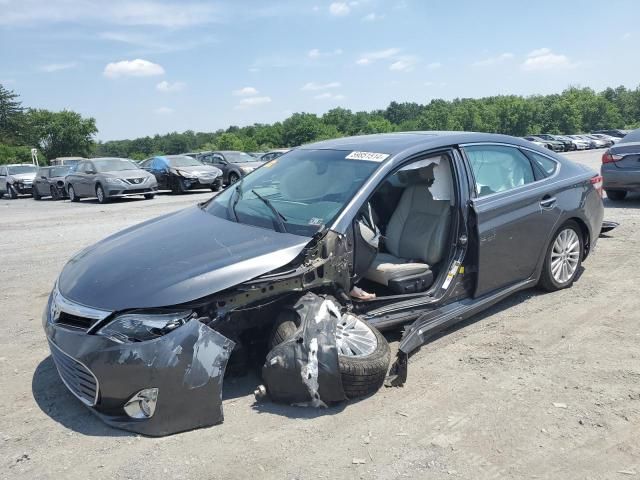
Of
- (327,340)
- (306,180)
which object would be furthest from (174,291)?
(306,180)

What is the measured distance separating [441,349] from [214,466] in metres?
1.99

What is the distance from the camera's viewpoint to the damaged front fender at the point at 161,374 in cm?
294

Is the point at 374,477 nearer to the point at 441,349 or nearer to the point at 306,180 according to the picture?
the point at 441,349

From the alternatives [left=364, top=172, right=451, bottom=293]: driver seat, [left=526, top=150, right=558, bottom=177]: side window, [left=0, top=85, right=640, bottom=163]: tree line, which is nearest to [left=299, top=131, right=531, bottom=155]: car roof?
[left=526, top=150, right=558, bottom=177]: side window

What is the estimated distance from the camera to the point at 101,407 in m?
3.07

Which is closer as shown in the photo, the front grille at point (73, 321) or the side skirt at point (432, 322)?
the front grille at point (73, 321)

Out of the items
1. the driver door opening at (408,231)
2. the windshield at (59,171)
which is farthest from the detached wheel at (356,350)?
the windshield at (59,171)

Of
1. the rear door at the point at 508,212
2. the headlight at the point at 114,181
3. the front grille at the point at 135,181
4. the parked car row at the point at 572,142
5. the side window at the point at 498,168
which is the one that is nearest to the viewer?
the rear door at the point at 508,212

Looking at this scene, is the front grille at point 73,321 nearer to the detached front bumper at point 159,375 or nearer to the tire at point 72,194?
the detached front bumper at point 159,375

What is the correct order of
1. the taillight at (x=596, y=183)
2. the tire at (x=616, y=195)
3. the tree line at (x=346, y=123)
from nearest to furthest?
the taillight at (x=596, y=183), the tire at (x=616, y=195), the tree line at (x=346, y=123)

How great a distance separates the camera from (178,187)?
65.7 feet

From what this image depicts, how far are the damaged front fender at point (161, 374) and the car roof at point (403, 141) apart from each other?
2.04m

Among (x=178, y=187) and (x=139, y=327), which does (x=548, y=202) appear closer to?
(x=139, y=327)

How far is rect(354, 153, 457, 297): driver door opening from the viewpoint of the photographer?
416 cm
